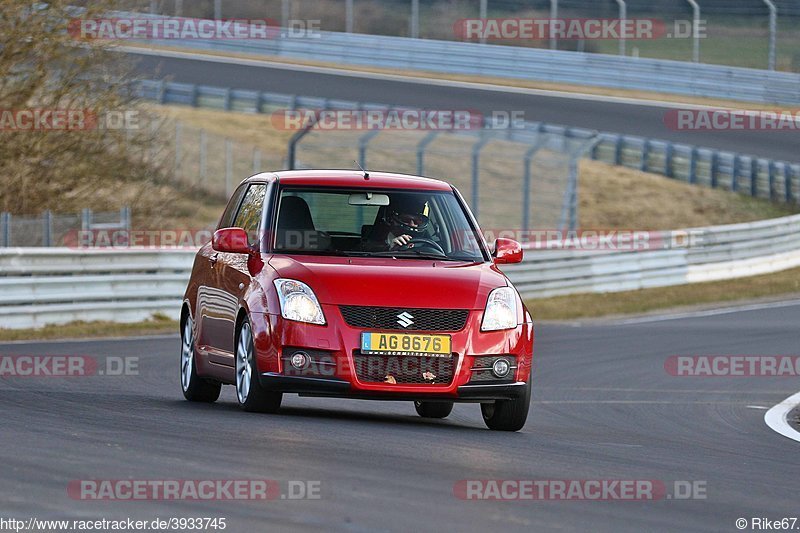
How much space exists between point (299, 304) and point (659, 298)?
16604mm

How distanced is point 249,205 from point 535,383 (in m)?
4.60

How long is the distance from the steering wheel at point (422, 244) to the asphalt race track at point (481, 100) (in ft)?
86.7

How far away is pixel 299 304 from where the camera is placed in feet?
31.0

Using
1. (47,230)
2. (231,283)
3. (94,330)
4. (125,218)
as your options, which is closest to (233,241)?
(231,283)

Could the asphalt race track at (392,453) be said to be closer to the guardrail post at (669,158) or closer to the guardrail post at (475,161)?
the guardrail post at (475,161)

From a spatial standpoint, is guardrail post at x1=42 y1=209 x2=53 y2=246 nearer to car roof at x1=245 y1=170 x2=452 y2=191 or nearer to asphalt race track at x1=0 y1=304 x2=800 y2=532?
asphalt race track at x1=0 y1=304 x2=800 y2=532

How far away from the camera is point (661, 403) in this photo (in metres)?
13.5

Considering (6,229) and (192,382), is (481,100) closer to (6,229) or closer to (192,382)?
(6,229)

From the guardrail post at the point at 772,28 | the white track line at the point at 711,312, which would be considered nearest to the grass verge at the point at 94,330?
the white track line at the point at 711,312

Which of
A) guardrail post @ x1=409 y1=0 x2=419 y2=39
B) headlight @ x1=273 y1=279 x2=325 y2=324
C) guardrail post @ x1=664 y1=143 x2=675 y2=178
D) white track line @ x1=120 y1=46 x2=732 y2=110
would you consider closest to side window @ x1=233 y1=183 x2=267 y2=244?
headlight @ x1=273 y1=279 x2=325 y2=324

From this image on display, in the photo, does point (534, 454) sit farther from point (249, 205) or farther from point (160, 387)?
point (160, 387)

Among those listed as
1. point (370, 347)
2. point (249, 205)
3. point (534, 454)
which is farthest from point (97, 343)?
point (534, 454)

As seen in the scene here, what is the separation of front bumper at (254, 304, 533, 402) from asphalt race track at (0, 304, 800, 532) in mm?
230

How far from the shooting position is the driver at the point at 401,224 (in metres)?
10.3
